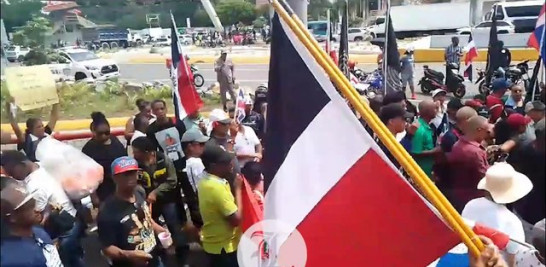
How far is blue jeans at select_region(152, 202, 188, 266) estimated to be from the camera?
5191 millimetres

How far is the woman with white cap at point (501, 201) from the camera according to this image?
3.33 meters

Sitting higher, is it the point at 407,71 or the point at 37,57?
the point at 37,57

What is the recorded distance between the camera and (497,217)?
3.40 m

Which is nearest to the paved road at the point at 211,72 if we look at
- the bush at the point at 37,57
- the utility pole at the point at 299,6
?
the bush at the point at 37,57

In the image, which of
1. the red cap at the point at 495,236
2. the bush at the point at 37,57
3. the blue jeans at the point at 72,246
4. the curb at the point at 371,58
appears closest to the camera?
the red cap at the point at 495,236

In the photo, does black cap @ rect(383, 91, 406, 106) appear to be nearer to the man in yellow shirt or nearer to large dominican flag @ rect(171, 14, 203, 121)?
large dominican flag @ rect(171, 14, 203, 121)

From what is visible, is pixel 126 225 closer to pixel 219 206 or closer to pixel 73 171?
pixel 219 206

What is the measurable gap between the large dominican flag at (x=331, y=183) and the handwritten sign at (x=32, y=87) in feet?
4.12

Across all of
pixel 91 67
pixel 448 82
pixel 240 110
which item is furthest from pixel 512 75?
pixel 91 67

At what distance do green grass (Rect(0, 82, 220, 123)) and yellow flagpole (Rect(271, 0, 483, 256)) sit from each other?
25.8 feet

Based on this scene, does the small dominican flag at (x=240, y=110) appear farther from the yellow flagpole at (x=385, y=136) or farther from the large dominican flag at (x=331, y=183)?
the yellow flagpole at (x=385, y=136)

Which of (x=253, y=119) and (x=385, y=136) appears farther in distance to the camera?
(x=253, y=119)

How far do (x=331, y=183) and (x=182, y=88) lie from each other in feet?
13.7

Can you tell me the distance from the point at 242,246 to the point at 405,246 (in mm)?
1478
